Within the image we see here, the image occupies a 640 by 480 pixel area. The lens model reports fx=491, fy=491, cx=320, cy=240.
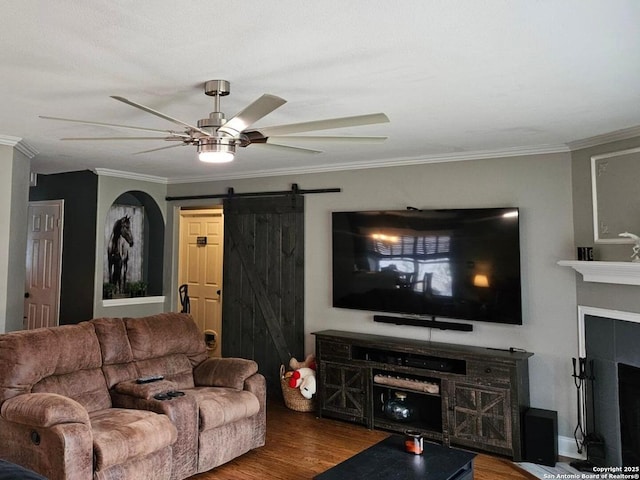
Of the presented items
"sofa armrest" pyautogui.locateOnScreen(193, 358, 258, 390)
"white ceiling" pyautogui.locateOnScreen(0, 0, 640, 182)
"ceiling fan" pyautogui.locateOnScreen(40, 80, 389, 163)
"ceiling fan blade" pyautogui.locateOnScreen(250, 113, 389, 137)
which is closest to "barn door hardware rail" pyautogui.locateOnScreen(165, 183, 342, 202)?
"white ceiling" pyautogui.locateOnScreen(0, 0, 640, 182)

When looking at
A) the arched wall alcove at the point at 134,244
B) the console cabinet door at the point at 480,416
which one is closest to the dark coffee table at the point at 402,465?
the console cabinet door at the point at 480,416

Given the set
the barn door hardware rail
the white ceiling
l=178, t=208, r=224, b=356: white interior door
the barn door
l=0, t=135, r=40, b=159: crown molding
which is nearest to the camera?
the white ceiling

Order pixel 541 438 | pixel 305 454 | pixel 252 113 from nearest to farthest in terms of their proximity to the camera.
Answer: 1. pixel 252 113
2. pixel 541 438
3. pixel 305 454

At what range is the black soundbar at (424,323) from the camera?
4.30 meters

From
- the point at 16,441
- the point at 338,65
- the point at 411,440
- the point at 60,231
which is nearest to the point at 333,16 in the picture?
Answer: the point at 338,65

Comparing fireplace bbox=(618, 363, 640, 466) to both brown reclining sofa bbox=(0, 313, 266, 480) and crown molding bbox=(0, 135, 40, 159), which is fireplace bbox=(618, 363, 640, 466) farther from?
crown molding bbox=(0, 135, 40, 159)

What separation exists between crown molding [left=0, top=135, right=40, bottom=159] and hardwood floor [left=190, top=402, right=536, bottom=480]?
297 cm

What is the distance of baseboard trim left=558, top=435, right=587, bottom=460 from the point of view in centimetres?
382

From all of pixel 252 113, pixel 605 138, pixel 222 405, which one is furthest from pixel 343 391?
pixel 252 113

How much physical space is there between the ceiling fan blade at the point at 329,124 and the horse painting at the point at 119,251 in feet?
13.9

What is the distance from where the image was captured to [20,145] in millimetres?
4125

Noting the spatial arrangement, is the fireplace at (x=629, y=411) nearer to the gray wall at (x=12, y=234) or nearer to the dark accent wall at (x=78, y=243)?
the gray wall at (x=12, y=234)

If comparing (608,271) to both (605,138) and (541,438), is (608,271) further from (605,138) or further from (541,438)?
(541,438)

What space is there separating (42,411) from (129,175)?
→ 365cm
